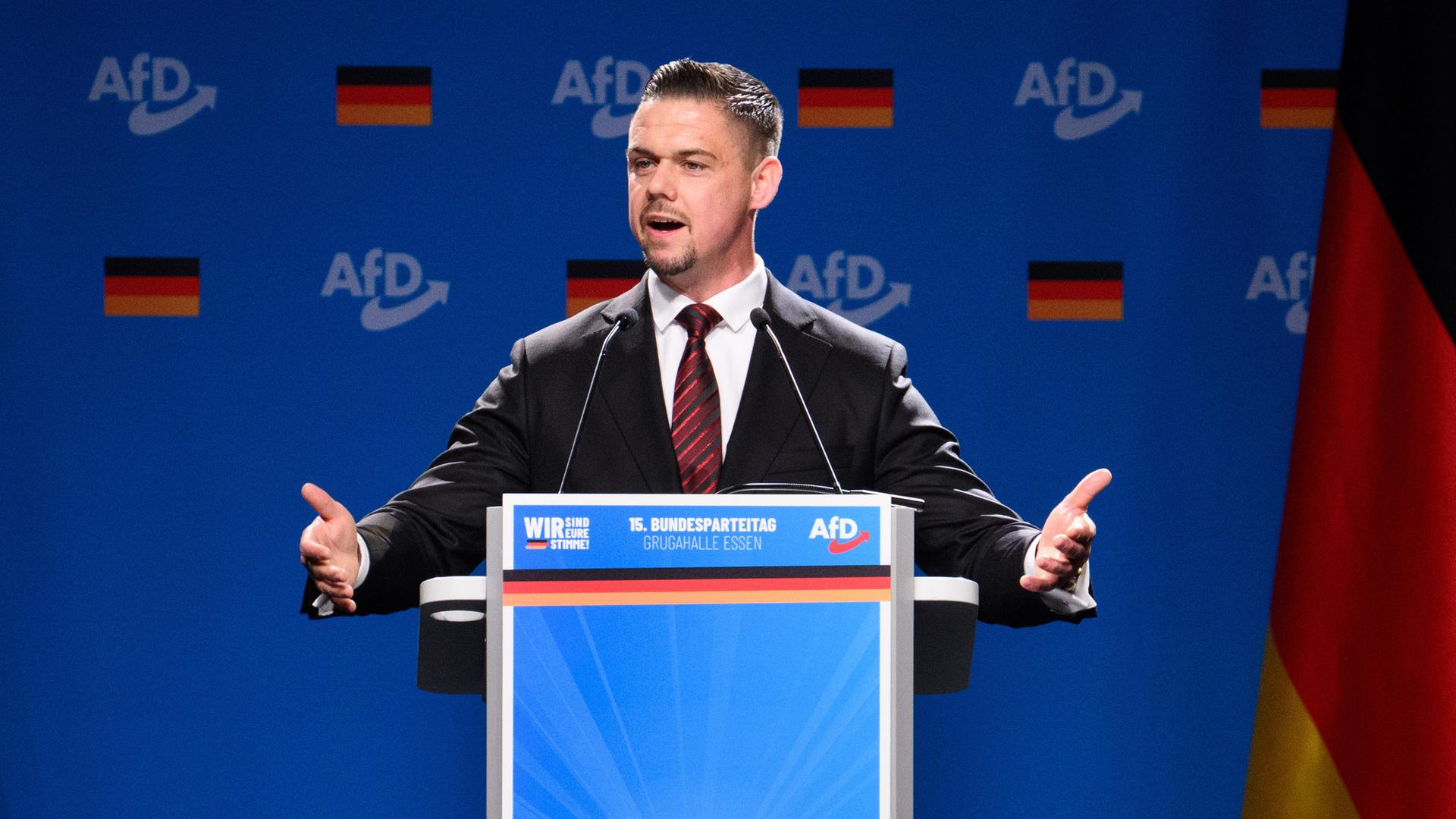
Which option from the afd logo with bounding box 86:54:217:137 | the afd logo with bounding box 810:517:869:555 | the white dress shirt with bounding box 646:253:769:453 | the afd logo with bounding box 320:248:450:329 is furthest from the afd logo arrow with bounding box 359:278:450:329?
the afd logo with bounding box 810:517:869:555

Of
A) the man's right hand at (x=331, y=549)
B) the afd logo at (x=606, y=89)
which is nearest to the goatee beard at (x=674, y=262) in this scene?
the man's right hand at (x=331, y=549)

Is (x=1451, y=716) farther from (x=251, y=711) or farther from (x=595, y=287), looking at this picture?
(x=251, y=711)

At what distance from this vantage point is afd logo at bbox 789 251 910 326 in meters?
3.56

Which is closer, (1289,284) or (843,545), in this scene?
(843,545)

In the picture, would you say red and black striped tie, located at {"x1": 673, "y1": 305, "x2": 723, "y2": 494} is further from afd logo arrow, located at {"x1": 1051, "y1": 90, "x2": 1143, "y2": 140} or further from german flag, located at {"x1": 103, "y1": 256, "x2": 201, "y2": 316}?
german flag, located at {"x1": 103, "y1": 256, "x2": 201, "y2": 316}

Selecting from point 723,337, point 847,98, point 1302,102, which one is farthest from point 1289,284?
point 723,337

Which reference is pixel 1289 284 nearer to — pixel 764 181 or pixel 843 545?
pixel 764 181

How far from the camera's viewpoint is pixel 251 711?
3.48m

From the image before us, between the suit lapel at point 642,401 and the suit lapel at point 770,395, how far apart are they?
10 centimetres

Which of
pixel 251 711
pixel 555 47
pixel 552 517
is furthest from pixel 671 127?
pixel 251 711

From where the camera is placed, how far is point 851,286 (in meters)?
3.57

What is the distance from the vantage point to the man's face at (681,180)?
7.59ft

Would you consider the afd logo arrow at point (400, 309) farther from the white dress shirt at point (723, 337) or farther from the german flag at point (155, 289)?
the white dress shirt at point (723, 337)

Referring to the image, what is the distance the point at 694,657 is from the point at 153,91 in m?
2.77
